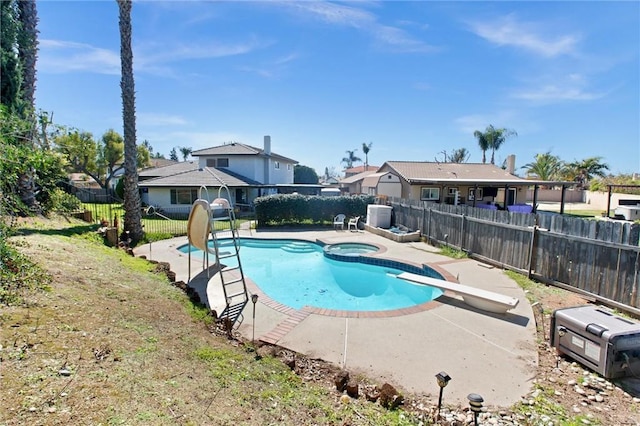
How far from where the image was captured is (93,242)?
35.8ft

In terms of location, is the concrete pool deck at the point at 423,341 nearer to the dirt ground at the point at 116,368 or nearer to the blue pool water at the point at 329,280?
the dirt ground at the point at 116,368

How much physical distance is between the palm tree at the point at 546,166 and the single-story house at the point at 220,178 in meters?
33.9

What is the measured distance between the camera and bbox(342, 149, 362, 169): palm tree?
96.1 m

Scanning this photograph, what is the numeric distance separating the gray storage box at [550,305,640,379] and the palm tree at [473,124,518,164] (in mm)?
47024

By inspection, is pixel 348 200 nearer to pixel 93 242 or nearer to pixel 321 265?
pixel 321 265

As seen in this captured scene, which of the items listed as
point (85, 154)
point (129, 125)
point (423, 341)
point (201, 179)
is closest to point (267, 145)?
point (201, 179)

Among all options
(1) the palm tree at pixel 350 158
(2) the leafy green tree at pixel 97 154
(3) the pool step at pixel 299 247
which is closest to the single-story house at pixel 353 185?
(3) the pool step at pixel 299 247

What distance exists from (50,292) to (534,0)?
1484 centimetres

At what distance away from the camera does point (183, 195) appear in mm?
26797

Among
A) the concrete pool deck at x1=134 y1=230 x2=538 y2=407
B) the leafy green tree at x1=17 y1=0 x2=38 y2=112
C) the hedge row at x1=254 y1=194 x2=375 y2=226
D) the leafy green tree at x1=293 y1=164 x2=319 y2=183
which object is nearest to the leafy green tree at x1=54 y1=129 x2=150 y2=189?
the hedge row at x1=254 y1=194 x2=375 y2=226

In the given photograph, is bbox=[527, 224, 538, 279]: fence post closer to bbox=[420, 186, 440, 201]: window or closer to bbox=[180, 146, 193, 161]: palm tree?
bbox=[420, 186, 440, 201]: window

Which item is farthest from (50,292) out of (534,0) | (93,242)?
(534,0)

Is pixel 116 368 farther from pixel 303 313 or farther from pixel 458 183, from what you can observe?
pixel 458 183

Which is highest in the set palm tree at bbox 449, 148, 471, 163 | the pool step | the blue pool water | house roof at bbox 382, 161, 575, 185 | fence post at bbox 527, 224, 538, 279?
palm tree at bbox 449, 148, 471, 163
